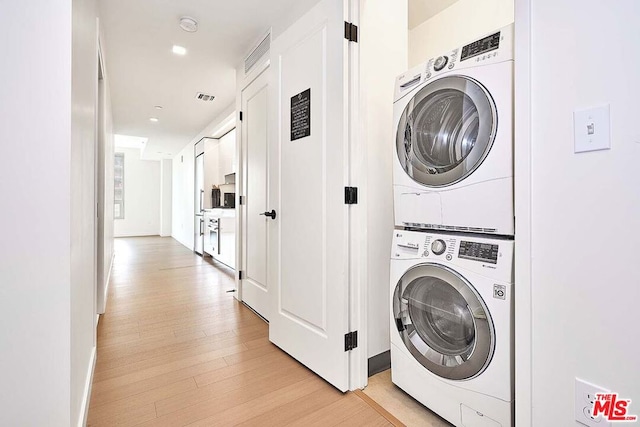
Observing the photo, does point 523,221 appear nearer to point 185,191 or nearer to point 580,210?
point 580,210

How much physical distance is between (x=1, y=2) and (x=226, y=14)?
2248 millimetres

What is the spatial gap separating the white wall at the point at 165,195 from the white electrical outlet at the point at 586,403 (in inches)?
A: 412

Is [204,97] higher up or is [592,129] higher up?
[204,97]

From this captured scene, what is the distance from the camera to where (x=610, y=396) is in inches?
34.9

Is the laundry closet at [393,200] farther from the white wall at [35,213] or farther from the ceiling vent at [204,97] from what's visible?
the ceiling vent at [204,97]

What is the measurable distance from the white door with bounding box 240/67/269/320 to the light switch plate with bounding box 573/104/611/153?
212 cm

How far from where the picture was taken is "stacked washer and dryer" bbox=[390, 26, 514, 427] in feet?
3.86

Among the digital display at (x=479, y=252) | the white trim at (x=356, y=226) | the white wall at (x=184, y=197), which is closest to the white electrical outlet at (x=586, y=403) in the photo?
the digital display at (x=479, y=252)

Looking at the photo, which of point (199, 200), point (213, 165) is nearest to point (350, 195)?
point (213, 165)

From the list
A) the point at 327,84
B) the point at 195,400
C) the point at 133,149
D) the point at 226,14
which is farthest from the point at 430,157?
the point at 133,149

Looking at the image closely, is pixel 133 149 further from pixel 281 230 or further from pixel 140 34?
pixel 281 230

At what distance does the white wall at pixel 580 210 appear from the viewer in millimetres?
852

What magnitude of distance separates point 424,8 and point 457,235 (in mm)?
2108

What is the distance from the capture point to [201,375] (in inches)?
71.5
